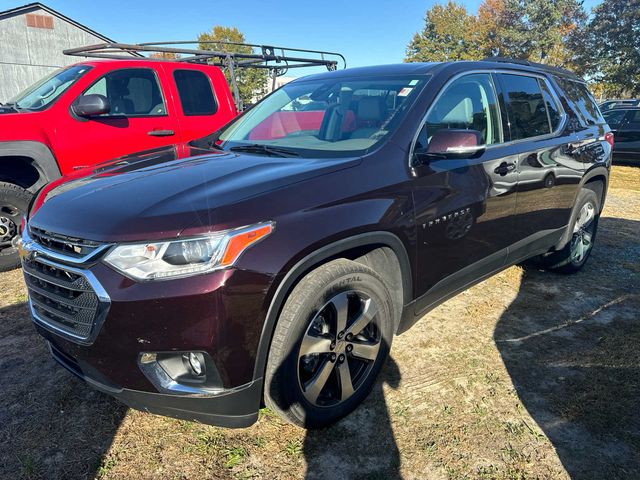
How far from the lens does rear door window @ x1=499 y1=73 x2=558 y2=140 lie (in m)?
3.36

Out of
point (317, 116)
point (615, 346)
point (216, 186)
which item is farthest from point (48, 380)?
point (615, 346)

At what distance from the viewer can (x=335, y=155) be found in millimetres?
2459

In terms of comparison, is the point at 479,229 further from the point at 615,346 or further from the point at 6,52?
the point at 6,52

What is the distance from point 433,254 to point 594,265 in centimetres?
322

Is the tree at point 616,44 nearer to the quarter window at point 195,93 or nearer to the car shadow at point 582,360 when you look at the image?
the car shadow at point 582,360

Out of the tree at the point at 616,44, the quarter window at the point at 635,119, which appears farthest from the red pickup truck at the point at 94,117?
the tree at the point at 616,44

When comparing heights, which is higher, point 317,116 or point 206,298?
point 317,116

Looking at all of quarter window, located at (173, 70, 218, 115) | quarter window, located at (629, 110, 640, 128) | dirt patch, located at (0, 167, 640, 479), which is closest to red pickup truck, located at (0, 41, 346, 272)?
quarter window, located at (173, 70, 218, 115)

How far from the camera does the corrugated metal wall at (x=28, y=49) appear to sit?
843 inches

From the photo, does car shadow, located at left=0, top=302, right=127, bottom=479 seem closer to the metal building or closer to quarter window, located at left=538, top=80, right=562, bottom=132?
quarter window, located at left=538, top=80, right=562, bottom=132

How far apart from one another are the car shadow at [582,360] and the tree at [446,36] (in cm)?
5208

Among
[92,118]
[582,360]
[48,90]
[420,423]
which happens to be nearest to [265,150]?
[420,423]

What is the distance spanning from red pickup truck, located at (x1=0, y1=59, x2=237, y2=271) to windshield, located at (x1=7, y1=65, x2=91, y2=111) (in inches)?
0.5

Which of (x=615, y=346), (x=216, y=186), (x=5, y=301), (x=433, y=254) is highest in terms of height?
(x=216, y=186)
